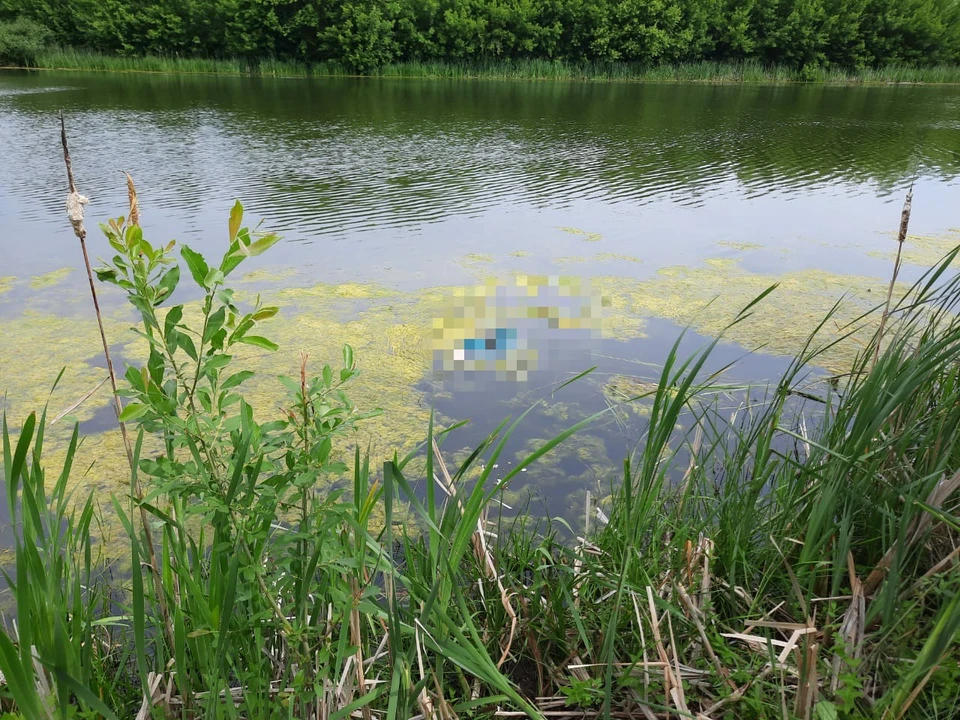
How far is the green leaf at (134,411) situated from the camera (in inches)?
26.2

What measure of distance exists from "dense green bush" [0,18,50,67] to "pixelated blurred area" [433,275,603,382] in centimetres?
1509

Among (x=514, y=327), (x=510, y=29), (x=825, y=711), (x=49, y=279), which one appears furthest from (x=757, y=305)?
(x=510, y=29)

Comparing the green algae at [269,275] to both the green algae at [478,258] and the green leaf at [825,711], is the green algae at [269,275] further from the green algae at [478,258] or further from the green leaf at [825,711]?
the green leaf at [825,711]

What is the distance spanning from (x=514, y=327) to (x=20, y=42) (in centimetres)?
1559

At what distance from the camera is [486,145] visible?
6086 mm

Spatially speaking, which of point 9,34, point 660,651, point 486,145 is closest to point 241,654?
point 660,651

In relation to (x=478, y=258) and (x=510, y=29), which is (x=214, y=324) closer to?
(x=478, y=258)

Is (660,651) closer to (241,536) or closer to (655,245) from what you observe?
(241,536)

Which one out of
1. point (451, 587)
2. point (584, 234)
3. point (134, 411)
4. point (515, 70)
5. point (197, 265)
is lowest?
point (584, 234)

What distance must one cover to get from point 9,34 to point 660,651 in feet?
56.3

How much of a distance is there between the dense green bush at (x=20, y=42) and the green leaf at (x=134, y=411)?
16.6 meters

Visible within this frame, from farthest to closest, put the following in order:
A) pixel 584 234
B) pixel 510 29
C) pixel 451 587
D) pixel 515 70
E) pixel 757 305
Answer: pixel 510 29
pixel 515 70
pixel 584 234
pixel 757 305
pixel 451 587

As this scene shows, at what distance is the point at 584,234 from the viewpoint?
3.69 meters

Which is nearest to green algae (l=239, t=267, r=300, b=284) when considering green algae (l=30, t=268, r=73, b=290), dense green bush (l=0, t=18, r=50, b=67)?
green algae (l=30, t=268, r=73, b=290)
